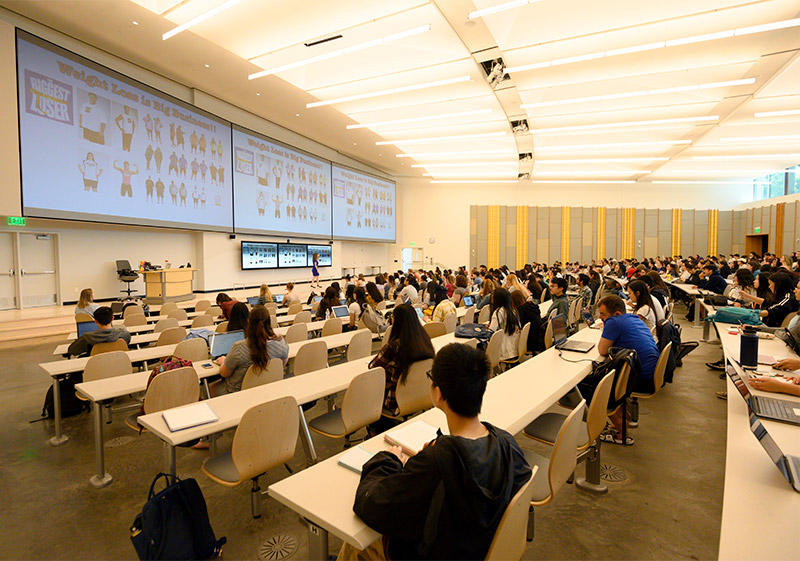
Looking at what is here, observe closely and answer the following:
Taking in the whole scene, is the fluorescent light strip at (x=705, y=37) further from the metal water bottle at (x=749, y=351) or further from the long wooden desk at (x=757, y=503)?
the long wooden desk at (x=757, y=503)

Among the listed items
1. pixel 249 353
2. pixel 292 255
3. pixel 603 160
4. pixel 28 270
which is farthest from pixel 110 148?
pixel 603 160

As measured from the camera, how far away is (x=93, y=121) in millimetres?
8109

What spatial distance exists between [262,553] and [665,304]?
5.39m

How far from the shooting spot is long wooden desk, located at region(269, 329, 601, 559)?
1.41 meters

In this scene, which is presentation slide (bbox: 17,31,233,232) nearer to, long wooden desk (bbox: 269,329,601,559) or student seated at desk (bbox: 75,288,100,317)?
student seated at desk (bbox: 75,288,100,317)

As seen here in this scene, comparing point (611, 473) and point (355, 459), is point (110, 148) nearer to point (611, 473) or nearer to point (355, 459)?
point (355, 459)

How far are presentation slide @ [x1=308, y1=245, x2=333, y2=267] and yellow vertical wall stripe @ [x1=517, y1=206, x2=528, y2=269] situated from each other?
10153 mm

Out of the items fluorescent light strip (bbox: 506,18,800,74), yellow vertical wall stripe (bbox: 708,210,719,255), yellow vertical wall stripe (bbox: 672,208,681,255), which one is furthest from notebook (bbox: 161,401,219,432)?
yellow vertical wall stripe (bbox: 708,210,719,255)

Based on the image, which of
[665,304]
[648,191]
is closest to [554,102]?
[665,304]

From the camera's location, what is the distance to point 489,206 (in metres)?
21.2

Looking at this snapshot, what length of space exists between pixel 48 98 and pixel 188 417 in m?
8.34

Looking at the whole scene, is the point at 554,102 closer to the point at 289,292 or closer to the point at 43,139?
the point at 289,292

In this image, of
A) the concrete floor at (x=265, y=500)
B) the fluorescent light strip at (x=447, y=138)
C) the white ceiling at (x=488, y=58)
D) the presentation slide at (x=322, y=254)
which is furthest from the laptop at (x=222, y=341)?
the presentation slide at (x=322, y=254)

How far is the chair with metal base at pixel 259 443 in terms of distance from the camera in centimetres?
217
